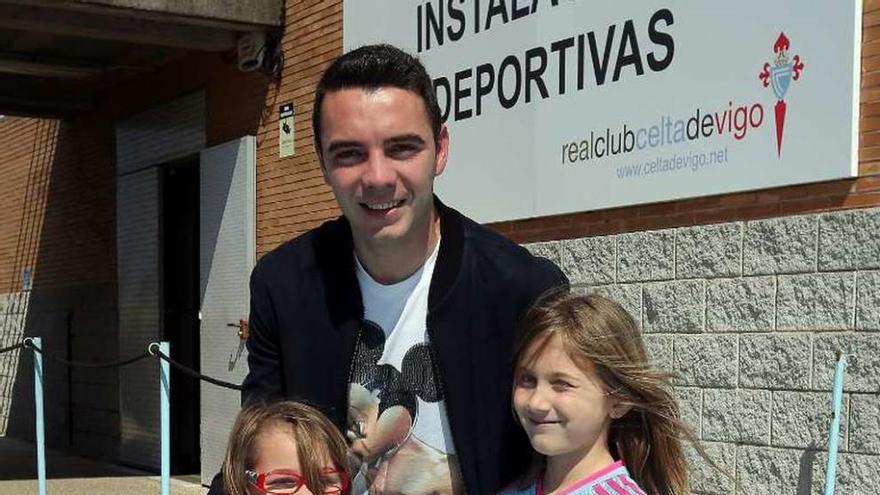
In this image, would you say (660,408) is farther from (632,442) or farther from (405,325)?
(405,325)

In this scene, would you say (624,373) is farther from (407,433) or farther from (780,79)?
(780,79)

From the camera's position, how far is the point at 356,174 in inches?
79.0

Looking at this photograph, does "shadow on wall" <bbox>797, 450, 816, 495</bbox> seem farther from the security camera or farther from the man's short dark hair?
the security camera

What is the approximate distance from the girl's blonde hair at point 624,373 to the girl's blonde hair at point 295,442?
44cm

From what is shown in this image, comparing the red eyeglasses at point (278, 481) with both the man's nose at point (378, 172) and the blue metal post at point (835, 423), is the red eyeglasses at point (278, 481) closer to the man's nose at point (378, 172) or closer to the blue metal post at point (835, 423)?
the man's nose at point (378, 172)

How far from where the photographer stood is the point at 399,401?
2133 mm

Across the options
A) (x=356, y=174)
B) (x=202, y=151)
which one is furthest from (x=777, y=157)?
(x=202, y=151)

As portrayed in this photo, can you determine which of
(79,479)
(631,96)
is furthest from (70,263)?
(631,96)

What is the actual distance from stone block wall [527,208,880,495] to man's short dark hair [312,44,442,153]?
8.73 ft

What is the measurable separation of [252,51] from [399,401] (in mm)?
6594

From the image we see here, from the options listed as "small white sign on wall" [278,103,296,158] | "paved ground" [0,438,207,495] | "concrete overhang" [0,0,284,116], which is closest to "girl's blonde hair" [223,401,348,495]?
"small white sign on wall" [278,103,296,158]

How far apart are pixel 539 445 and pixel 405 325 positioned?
389 millimetres

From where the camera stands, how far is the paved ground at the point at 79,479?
8664mm

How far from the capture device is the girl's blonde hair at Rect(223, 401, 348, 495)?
6.73 feet
